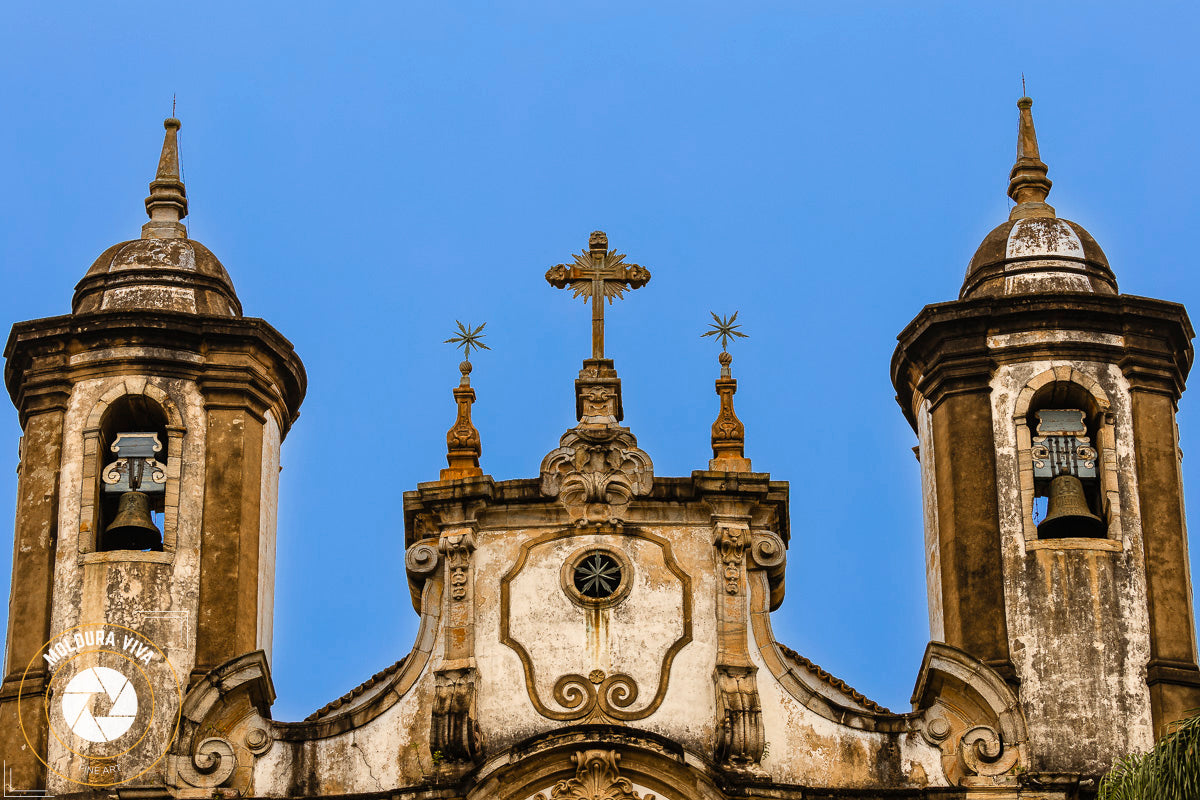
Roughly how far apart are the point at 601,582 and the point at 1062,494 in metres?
4.24

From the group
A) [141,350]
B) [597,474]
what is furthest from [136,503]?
[597,474]

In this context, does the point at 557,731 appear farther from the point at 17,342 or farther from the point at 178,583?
the point at 17,342

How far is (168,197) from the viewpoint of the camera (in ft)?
90.9

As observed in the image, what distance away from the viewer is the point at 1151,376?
2544 cm

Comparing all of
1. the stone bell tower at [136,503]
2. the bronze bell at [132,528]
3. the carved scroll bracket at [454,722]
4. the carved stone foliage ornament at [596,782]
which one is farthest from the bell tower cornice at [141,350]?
the carved stone foliage ornament at [596,782]

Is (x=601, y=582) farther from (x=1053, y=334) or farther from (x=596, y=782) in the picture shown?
(x=1053, y=334)

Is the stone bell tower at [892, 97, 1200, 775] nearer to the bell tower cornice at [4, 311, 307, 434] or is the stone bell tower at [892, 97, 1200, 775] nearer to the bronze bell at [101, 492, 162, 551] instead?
the bell tower cornice at [4, 311, 307, 434]

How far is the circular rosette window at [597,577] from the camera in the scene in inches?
942

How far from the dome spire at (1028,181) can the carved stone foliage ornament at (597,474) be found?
5.20 metres

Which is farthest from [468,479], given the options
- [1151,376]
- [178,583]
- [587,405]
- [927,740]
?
[1151,376]

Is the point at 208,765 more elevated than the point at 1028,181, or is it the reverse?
the point at 1028,181

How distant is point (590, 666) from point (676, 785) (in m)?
1.39

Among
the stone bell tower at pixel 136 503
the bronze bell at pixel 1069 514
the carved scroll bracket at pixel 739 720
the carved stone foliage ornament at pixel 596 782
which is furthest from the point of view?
the bronze bell at pixel 1069 514

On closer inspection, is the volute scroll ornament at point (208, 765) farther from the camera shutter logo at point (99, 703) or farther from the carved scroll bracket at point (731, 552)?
the carved scroll bracket at point (731, 552)
